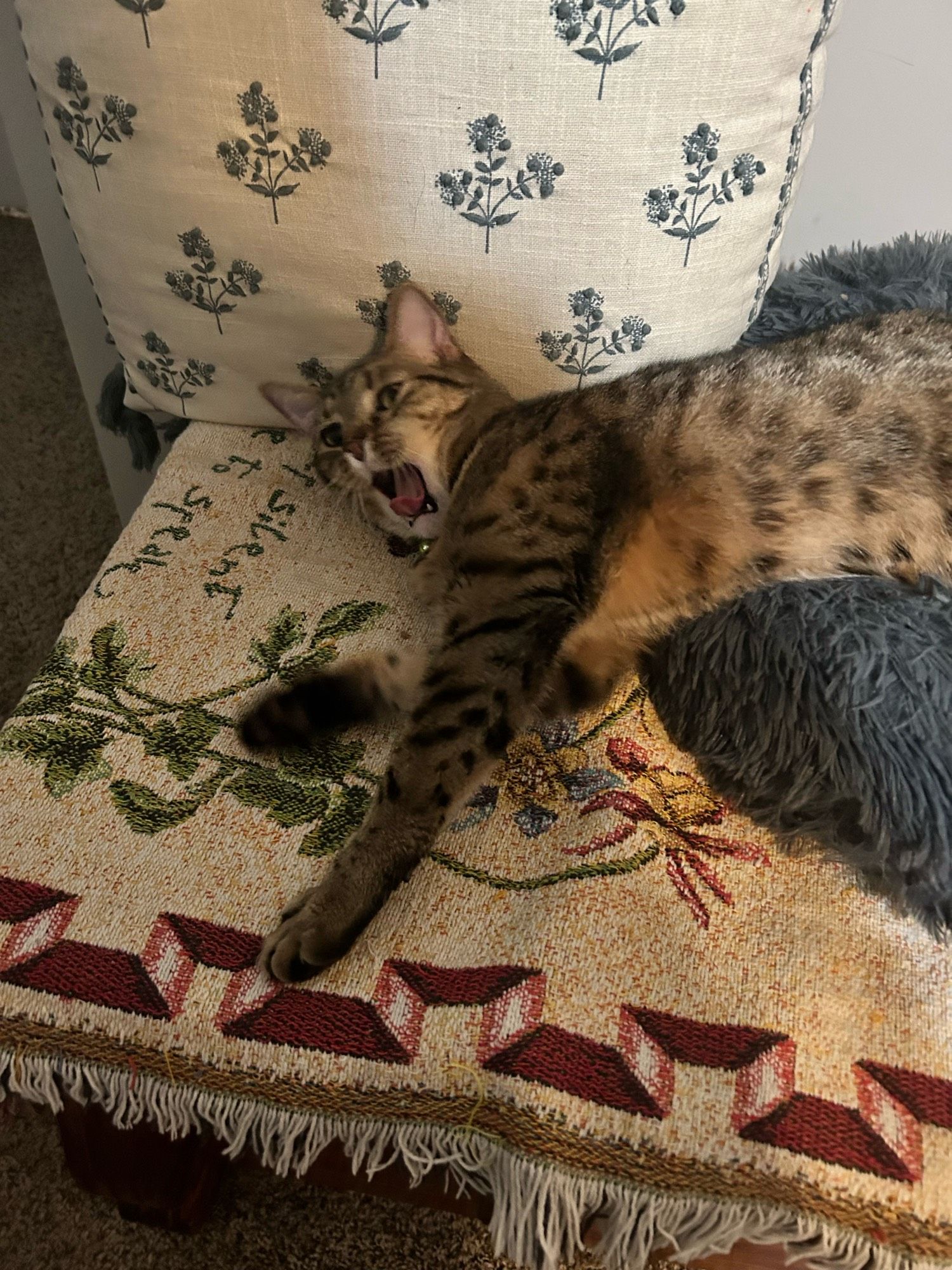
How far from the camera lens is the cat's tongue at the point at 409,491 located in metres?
1.10

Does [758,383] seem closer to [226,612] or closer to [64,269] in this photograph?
[226,612]

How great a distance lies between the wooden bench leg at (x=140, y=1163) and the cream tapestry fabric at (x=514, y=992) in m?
0.12

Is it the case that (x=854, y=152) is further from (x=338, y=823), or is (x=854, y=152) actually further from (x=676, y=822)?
(x=338, y=823)

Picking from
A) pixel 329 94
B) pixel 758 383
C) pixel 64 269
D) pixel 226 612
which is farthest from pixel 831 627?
pixel 64 269

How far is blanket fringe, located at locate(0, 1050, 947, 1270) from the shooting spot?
1.93ft

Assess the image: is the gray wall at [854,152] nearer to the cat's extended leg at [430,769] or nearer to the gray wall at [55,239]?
the gray wall at [55,239]

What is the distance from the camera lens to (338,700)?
854mm

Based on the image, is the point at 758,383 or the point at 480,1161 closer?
the point at 480,1161

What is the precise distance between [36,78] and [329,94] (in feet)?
1.20

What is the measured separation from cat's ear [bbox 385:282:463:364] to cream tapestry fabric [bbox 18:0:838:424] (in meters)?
0.02

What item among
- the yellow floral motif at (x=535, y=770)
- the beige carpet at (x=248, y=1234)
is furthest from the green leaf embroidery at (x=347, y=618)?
the beige carpet at (x=248, y=1234)

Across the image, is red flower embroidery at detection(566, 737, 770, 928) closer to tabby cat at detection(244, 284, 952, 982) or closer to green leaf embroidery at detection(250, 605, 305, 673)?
tabby cat at detection(244, 284, 952, 982)

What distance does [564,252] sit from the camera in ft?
3.01

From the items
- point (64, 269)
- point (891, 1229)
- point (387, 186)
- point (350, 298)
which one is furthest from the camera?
point (64, 269)
